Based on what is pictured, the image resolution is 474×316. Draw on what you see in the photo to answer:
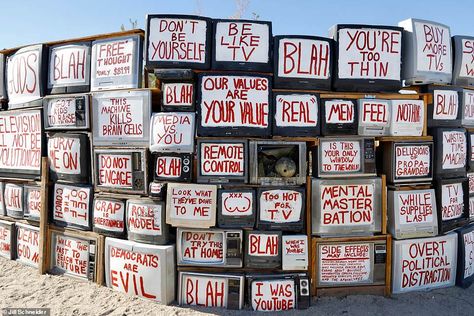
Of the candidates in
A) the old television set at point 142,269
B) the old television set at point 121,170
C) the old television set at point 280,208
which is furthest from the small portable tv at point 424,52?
the old television set at point 142,269

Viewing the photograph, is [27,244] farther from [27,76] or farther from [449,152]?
[449,152]

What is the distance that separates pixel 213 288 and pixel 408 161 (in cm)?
339

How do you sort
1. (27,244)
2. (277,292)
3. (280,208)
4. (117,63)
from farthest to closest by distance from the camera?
(27,244), (117,63), (280,208), (277,292)

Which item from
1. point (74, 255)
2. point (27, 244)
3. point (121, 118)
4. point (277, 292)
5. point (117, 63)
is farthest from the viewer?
point (27, 244)

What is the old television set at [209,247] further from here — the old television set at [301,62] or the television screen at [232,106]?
the old television set at [301,62]

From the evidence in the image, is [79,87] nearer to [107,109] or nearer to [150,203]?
[107,109]

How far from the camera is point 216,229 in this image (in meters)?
4.30

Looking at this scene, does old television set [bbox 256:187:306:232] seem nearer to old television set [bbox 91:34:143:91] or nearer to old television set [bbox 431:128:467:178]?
old television set [bbox 431:128:467:178]

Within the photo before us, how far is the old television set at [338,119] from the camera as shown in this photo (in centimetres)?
437

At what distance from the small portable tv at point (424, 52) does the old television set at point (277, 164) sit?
6.52 feet

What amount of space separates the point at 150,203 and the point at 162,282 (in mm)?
1102

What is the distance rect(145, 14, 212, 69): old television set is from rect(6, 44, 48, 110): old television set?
2267mm

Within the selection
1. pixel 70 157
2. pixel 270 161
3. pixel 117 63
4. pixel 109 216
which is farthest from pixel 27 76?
pixel 270 161

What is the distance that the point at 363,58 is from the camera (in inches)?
173
